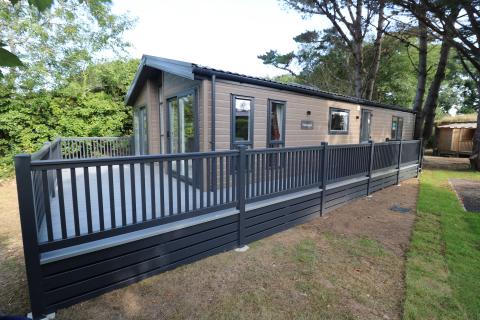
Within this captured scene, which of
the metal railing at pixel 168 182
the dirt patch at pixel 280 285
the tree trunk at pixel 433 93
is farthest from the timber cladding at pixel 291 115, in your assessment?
the tree trunk at pixel 433 93

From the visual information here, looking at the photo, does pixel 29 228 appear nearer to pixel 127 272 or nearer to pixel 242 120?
pixel 127 272

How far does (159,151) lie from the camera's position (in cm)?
782

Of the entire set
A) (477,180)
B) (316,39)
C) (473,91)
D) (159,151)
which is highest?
(316,39)

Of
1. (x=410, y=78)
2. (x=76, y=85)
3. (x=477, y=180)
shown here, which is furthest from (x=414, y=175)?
(x=410, y=78)

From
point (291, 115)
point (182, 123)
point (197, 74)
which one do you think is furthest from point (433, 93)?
point (197, 74)

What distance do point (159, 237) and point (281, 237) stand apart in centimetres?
189

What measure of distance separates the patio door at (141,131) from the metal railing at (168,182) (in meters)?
3.37

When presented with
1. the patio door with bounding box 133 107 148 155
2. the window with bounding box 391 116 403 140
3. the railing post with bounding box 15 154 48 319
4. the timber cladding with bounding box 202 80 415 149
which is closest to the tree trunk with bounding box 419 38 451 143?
the window with bounding box 391 116 403 140

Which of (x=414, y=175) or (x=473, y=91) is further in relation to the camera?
(x=473, y=91)

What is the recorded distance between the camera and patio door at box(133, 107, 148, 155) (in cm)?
910

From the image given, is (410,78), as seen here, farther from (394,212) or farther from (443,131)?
(394,212)

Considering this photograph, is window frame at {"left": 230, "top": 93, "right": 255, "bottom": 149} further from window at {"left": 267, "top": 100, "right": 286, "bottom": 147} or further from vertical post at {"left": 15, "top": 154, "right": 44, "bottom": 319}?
vertical post at {"left": 15, "top": 154, "right": 44, "bottom": 319}

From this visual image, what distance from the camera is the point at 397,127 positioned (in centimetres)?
1225

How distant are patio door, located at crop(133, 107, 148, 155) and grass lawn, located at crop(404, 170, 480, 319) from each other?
7938 millimetres
